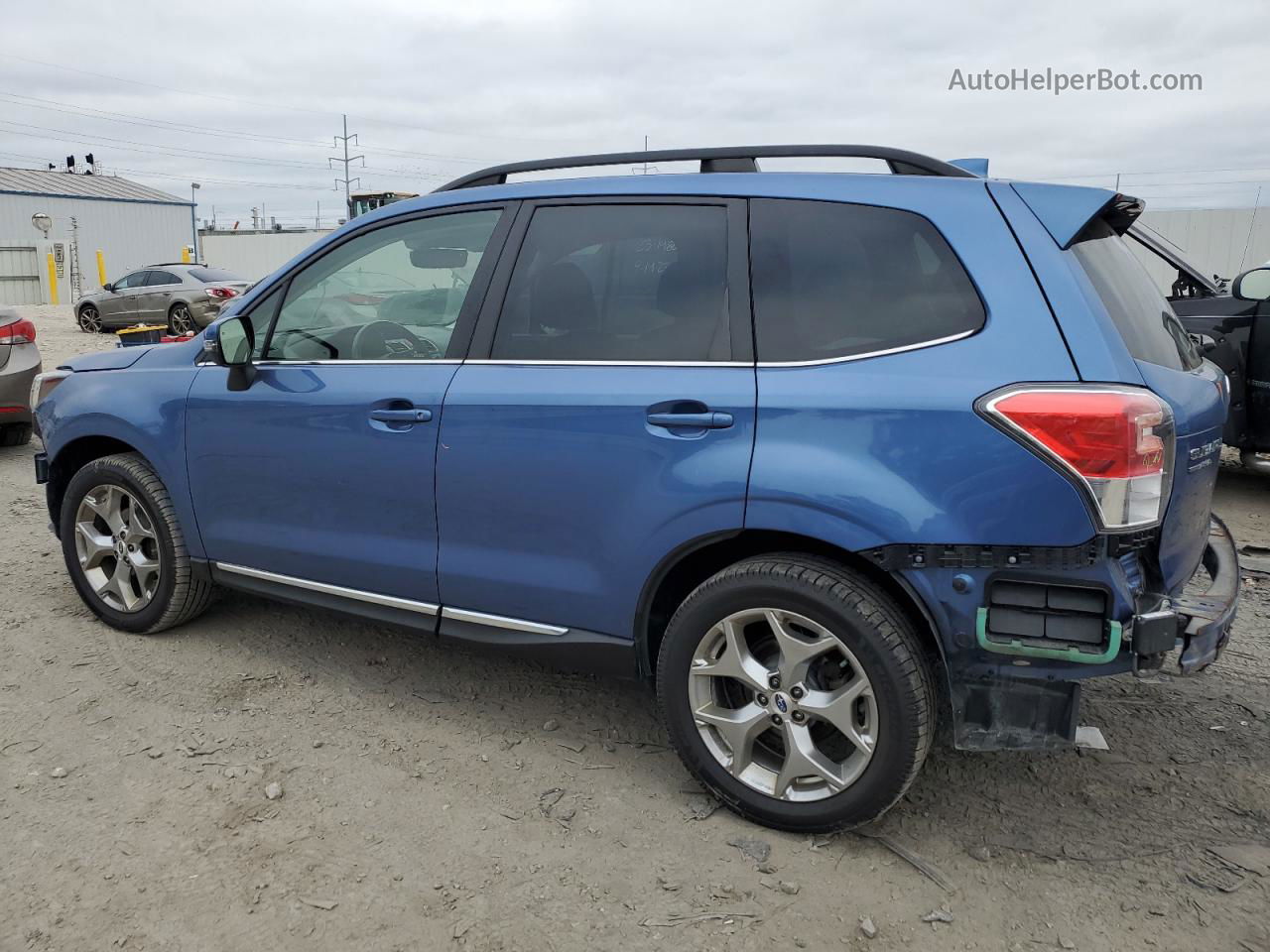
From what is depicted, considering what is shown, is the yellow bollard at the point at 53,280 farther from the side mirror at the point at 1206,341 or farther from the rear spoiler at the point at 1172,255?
the side mirror at the point at 1206,341

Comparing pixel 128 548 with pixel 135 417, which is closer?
pixel 135 417

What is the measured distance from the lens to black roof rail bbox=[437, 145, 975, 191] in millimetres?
2867

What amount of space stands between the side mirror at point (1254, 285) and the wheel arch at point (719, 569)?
4096 millimetres

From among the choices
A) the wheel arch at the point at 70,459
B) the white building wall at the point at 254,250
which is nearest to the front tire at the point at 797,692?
the wheel arch at the point at 70,459

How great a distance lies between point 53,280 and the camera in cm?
3756

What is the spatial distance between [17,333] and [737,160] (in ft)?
23.8

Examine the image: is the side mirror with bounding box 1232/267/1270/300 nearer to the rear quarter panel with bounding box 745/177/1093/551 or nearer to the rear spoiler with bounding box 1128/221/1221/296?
the rear spoiler with bounding box 1128/221/1221/296

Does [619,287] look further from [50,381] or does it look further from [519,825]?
[50,381]

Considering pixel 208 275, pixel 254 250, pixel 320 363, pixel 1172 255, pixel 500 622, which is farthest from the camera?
pixel 254 250

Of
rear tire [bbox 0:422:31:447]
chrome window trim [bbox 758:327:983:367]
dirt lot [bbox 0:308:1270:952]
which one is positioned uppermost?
chrome window trim [bbox 758:327:983:367]

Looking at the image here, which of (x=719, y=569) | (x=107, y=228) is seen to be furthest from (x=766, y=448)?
(x=107, y=228)

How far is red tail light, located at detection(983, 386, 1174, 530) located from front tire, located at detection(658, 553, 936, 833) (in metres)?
0.57

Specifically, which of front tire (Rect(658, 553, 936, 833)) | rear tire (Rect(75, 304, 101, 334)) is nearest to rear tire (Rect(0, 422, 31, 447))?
front tire (Rect(658, 553, 936, 833))

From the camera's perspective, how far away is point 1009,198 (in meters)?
2.67
